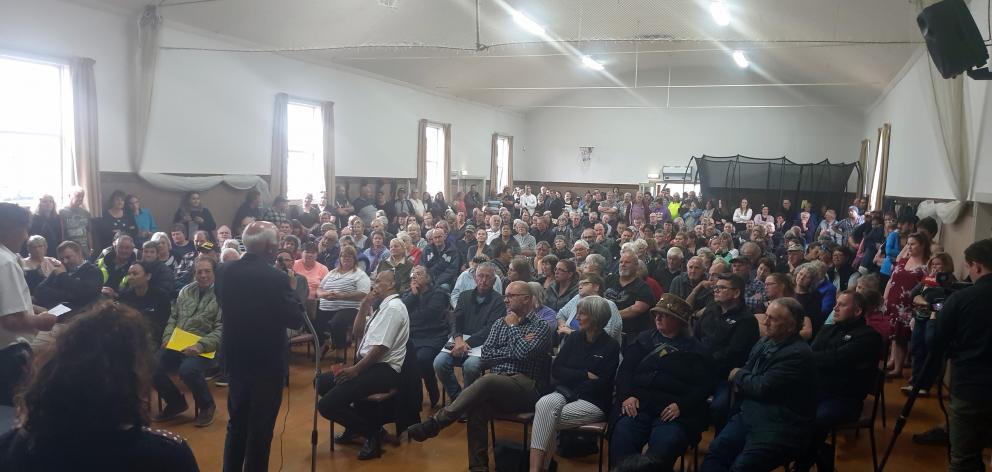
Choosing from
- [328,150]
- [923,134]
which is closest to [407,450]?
[923,134]

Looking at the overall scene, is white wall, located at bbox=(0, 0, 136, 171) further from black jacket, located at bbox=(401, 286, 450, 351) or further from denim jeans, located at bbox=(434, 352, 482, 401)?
denim jeans, located at bbox=(434, 352, 482, 401)

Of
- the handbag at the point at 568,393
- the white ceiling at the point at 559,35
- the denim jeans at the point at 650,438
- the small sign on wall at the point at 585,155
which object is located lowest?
the denim jeans at the point at 650,438

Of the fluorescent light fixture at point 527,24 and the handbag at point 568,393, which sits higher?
the fluorescent light fixture at point 527,24

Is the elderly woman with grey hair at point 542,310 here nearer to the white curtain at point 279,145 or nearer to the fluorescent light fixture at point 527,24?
the fluorescent light fixture at point 527,24

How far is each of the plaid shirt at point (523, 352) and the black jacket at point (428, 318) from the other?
3.40ft

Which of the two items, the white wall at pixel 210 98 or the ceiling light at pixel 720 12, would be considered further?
the ceiling light at pixel 720 12

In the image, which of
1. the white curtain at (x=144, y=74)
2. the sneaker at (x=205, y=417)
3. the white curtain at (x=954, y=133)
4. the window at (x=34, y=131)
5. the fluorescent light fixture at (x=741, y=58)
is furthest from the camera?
the fluorescent light fixture at (x=741, y=58)

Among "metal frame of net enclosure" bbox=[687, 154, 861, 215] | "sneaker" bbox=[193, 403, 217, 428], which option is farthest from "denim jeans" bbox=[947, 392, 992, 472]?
"metal frame of net enclosure" bbox=[687, 154, 861, 215]

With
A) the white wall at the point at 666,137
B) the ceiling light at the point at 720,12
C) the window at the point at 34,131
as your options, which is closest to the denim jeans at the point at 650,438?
the window at the point at 34,131

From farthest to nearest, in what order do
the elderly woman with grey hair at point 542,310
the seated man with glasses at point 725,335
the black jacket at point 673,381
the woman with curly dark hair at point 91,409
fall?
1. the elderly woman with grey hair at point 542,310
2. the seated man with glasses at point 725,335
3. the black jacket at point 673,381
4. the woman with curly dark hair at point 91,409

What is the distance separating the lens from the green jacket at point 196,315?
4.71 meters

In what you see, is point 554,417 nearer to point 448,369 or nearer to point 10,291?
point 448,369

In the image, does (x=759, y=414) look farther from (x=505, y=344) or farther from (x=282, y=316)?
(x=282, y=316)

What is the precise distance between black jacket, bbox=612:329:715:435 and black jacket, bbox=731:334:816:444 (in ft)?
0.88
